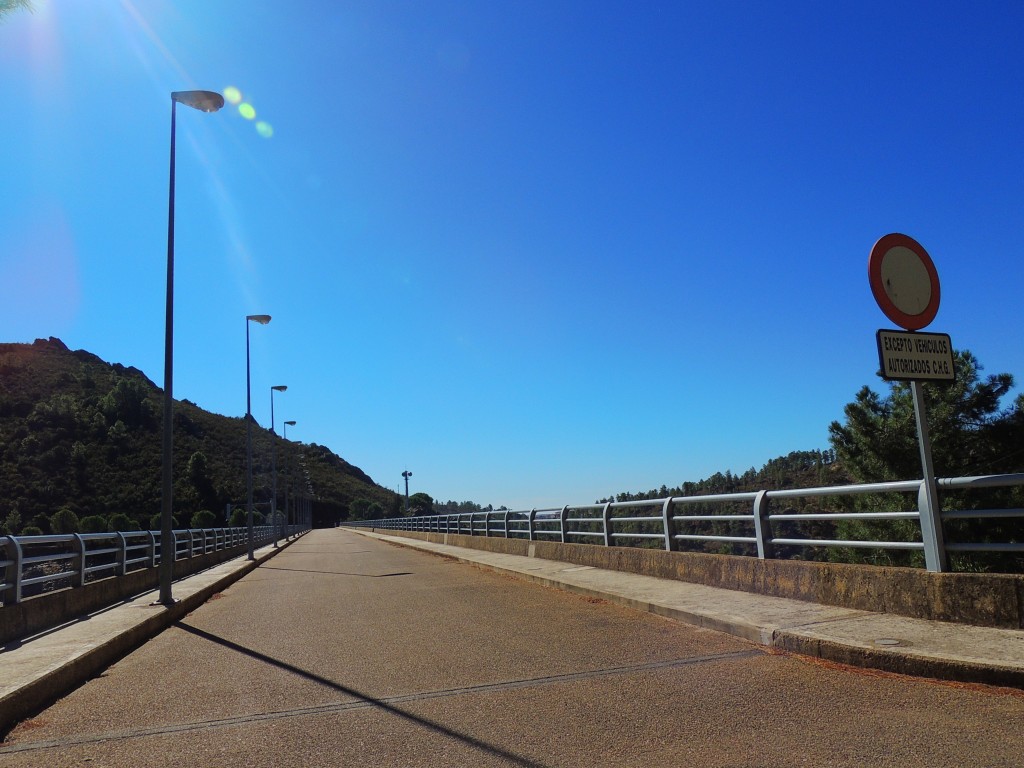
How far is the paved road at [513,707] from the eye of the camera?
13.0ft

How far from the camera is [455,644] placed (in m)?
7.41

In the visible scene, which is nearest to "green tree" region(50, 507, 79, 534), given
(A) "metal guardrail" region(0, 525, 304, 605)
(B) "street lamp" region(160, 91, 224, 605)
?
(A) "metal guardrail" region(0, 525, 304, 605)

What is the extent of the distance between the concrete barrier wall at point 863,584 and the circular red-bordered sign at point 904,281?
2302mm

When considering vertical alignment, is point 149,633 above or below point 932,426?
below

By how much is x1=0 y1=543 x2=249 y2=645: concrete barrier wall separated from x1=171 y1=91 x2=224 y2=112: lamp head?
842 centimetres

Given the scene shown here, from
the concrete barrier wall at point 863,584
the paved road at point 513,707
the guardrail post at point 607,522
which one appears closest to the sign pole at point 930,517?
the concrete barrier wall at point 863,584

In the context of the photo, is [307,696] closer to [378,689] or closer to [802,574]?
[378,689]

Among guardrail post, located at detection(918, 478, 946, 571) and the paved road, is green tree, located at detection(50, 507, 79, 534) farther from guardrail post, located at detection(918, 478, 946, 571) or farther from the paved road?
guardrail post, located at detection(918, 478, 946, 571)

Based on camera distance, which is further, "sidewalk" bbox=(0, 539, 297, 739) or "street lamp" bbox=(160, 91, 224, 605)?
"street lamp" bbox=(160, 91, 224, 605)

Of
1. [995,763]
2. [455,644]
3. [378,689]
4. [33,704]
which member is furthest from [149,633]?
[995,763]

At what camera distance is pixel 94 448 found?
248 ft

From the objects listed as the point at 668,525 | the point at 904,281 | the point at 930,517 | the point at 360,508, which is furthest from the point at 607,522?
the point at 360,508

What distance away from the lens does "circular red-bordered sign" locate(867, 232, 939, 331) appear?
6.58m

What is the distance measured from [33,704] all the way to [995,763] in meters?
6.55
